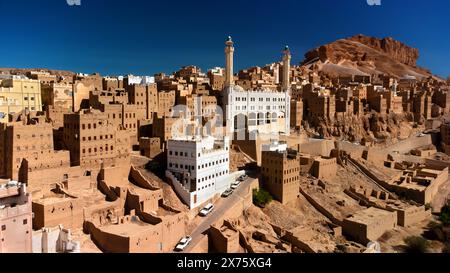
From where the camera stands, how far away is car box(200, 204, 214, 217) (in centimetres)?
2966

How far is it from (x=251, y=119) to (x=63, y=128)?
2457 cm

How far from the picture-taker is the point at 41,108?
34594mm

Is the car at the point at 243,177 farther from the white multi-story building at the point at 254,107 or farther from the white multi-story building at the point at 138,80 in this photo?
the white multi-story building at the point at 138,80

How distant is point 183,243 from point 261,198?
10.7 metres

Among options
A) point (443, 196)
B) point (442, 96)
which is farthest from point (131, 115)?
point (442, 96)

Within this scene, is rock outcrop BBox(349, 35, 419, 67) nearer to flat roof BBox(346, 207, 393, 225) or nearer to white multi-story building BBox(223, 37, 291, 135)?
white multi-story building BBox(223, 37, 291, 135)

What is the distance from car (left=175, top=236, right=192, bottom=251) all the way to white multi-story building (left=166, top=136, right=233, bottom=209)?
4389mm

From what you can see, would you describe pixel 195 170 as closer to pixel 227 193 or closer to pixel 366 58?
pixel 227 193

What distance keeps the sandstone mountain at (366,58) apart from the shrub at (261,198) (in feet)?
227

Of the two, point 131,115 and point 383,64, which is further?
point 383,64

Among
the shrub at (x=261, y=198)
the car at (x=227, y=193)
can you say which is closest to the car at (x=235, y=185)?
the car at (x=227, y=193)

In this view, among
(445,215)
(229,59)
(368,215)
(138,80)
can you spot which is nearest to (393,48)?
(229,59)

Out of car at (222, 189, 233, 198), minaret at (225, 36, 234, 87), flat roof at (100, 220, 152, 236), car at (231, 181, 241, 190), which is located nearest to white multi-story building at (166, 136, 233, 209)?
car at (222, 189, 233, 198)
